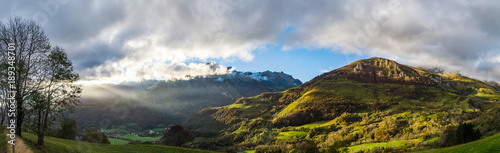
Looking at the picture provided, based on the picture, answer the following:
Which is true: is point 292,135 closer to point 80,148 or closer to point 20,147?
point 80,148

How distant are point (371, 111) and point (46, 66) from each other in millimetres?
213641

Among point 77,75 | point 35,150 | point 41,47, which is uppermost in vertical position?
point 41,47

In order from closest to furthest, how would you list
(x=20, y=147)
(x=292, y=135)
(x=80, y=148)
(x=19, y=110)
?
(x=20, y=147) → (x=19, y=110) → (x=80, y=148) → (x=292, y=135)

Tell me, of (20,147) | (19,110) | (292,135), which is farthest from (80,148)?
(292,135)

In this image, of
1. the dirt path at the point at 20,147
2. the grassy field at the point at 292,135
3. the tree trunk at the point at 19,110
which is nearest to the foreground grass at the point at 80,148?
the dirt path at the point at 20,147

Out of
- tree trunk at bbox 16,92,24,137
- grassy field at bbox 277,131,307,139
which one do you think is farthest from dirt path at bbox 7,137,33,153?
grassy field at bbox 277,131,307,139

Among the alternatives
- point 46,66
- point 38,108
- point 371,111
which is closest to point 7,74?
point 46,66

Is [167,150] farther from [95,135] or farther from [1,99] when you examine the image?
[95,135]

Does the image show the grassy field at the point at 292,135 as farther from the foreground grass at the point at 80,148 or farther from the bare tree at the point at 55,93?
the bare tree at the point at 55,93

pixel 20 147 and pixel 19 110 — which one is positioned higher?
pixel 19 110

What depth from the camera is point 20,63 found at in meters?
28.2

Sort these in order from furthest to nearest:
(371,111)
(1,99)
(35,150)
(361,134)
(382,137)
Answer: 1. (371,111)
2. (361,134)
3. (382,137)
4. (1,99)
5. (35,150)

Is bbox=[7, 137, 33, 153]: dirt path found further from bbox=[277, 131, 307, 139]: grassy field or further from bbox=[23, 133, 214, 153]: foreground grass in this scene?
bbox=[277, 131, 307, 139]: grassy field

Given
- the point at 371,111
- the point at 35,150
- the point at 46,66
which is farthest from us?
the point at 371,111
